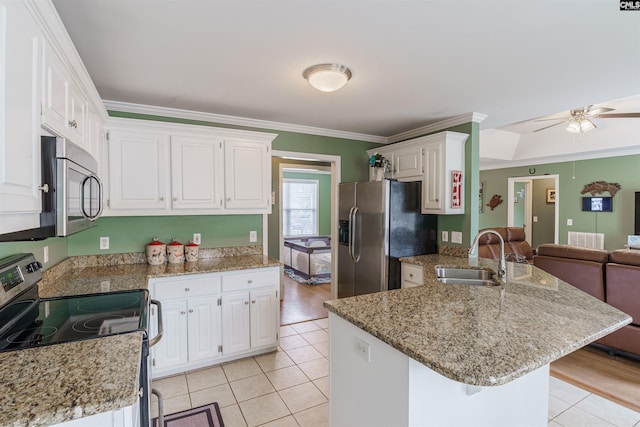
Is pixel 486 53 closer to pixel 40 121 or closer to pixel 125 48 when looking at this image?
pixel 125 48

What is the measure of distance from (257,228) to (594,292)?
3.60 m

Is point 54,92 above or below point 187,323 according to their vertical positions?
above

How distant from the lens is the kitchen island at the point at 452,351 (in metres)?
1.16

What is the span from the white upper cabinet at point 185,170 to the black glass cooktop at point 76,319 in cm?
110

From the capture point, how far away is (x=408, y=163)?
372cm

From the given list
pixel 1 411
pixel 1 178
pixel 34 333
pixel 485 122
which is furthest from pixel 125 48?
pixel 485 122

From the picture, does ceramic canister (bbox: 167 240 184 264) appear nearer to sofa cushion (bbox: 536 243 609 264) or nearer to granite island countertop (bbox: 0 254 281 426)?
granite island countertop (bbox: 0 254 281 426)

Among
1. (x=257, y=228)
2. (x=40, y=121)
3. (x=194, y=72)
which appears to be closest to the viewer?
(x=40, y=121)

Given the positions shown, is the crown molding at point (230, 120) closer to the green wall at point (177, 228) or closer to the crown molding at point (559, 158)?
the green wall at point (177, 228)

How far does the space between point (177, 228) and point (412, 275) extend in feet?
7.89

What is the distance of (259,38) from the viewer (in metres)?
1.87

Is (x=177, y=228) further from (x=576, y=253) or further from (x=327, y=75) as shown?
(x=576, y=253)

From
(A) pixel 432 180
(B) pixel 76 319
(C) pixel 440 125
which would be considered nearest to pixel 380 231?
(A) pixel 432 180

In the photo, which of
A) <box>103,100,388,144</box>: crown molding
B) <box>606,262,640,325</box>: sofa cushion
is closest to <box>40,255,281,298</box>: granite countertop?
<box>103,100,388,144</box>: crown molding
